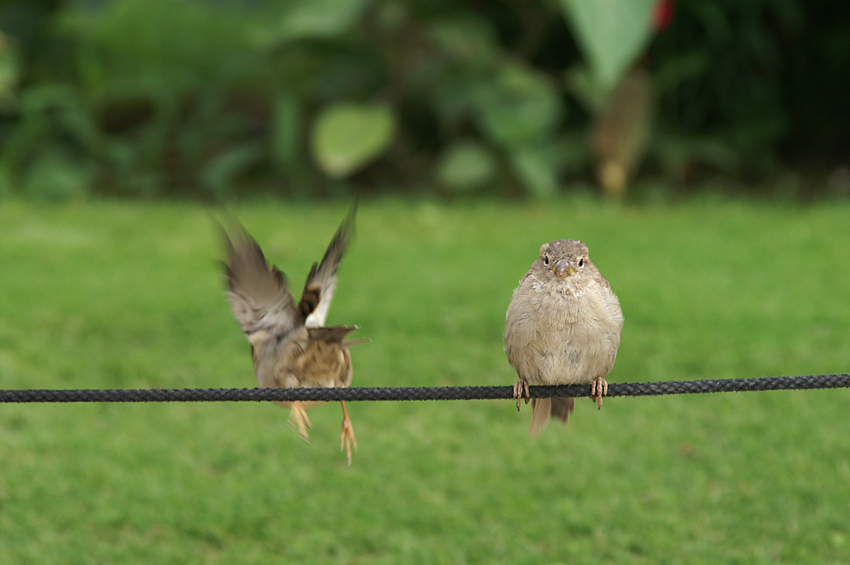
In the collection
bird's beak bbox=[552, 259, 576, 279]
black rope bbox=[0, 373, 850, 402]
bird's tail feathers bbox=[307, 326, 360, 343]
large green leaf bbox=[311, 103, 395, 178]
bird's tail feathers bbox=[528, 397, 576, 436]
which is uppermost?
large green leaf bbox=[311, 103, 395, 178]

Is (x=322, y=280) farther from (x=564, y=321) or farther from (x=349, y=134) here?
(x=349, y=134)

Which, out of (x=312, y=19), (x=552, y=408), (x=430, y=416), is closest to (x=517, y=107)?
(x=312, y=19)

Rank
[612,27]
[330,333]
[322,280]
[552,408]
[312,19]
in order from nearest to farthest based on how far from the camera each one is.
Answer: [330,333], [322,280], [552,408], [612,27], [312,19]

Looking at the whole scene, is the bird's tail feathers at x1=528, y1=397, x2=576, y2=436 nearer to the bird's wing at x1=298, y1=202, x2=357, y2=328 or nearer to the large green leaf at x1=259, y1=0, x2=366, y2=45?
the bird's wing at x1=298, y1=202, x2=357, y2=328

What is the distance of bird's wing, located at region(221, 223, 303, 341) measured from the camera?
2354 mm

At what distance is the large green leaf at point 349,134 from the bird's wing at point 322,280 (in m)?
3.83

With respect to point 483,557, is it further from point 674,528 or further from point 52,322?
point 52,322

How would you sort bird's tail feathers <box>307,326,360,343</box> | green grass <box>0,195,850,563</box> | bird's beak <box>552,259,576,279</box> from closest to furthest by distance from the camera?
bird's tail feathers <box>307,326,360,343</box>
bird's beak <box>552,259,576,279</box>
green grass <box>0,195,850,563</box>

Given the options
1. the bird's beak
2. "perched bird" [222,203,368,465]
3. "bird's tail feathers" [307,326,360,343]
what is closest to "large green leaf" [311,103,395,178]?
"perched bird" [222,203,368,465]

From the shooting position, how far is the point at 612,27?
18.0 feet

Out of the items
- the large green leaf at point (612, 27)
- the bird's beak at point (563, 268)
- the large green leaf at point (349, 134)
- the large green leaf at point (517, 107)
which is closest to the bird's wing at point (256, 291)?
the bird's beak at point (563, 268)

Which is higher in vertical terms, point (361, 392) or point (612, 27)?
point (612, 27)

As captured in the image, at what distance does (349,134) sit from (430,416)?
2.70m

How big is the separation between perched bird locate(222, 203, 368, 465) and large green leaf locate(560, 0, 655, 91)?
3431 millimetres
